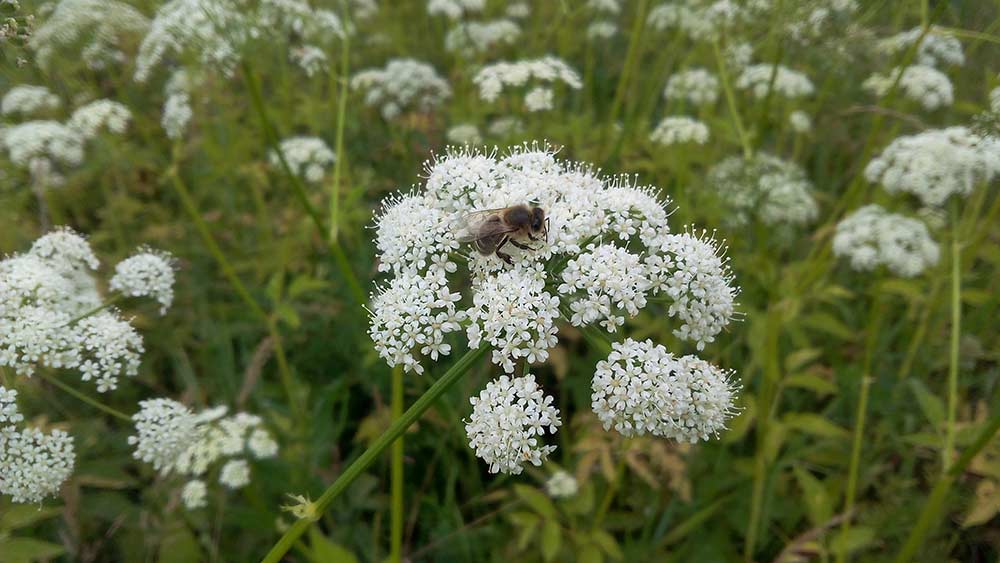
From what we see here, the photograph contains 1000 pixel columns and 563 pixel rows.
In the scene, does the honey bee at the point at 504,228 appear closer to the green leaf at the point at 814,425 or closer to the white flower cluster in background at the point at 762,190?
the green leaf at the point at 814,425

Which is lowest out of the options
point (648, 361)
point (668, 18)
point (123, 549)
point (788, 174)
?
Result: point (123, 549)

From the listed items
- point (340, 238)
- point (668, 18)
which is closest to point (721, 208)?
point (668, 18)

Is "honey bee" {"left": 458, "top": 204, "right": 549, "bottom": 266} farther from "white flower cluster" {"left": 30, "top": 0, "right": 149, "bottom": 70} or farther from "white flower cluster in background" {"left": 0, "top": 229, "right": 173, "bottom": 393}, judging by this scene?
"white flower cluster" {"left": 30, "top": 0, "right": 149, "bottom": 70}

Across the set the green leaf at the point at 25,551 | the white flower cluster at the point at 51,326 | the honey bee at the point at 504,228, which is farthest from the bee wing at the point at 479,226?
the green leaf at the point at 25,551

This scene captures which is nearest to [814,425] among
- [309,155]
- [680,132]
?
[680,132]

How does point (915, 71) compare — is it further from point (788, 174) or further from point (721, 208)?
point (721, 208)

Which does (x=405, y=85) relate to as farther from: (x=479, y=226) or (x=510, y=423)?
(x=510, y=423)

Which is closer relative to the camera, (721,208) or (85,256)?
(85,256)

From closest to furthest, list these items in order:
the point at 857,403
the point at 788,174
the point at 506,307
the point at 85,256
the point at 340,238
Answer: the point at 506,307 → the point at 85,256 → the point at 857,403 → the point at 788,174 → the point at 340,238
